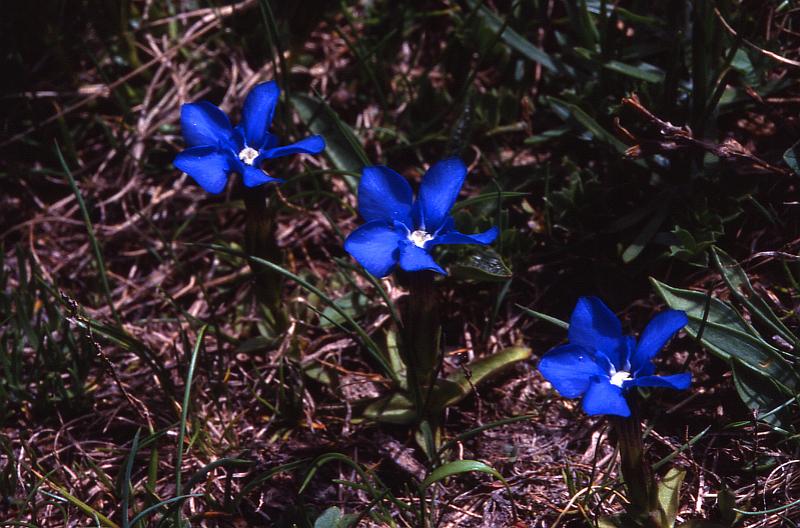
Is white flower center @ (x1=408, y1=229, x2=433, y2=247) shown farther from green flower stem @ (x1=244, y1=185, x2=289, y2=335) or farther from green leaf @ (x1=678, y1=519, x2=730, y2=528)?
green leaf @ (x1=678, y1=519, x2=730, y2=528)

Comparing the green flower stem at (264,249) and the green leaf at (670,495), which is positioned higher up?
the green flower stem at (264,249)

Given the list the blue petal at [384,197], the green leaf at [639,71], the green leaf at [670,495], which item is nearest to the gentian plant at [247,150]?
the blue petal at [384,197]

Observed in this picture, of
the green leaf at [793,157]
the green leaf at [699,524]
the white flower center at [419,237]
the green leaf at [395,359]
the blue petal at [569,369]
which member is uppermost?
the green leaf at [793,157]

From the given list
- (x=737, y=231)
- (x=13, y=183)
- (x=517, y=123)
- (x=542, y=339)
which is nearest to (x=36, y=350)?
(x=13, y=183)

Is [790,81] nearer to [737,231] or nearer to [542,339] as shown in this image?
[737,231]

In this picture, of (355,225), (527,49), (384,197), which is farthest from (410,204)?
(527,49)

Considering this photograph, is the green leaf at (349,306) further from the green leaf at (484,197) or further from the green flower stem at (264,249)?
the green leaf at (484,197)
